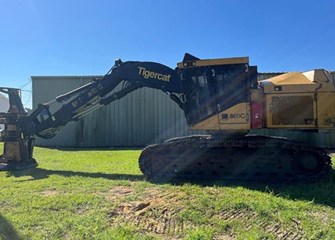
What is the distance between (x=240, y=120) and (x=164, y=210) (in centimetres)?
329

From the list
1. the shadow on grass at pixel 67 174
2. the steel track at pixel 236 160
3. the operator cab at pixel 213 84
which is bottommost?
the shadow on grass at pixel 67 174

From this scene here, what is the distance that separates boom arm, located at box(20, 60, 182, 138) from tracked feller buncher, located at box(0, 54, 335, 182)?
6 centimetres

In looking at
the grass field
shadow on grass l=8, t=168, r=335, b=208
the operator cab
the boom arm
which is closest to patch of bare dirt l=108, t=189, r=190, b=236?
the grass field

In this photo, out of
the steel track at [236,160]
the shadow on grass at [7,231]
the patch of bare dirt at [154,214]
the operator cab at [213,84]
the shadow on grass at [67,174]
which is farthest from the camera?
the shadow on grass at [67,174]

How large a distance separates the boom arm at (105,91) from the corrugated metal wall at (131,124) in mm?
9068

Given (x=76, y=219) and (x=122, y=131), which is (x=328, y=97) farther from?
(x=122, y=131)

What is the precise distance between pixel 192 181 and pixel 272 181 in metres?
1.79

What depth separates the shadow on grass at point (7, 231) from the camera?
14.7ft

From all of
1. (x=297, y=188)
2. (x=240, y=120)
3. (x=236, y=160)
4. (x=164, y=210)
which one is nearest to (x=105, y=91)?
(x=240, y=120)

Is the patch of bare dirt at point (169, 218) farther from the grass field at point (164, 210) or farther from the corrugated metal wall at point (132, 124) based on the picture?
the corrugated metal wall at point (132, 124)

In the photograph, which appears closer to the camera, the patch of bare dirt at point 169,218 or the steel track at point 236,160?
the patch of bare dirt at point 169,218

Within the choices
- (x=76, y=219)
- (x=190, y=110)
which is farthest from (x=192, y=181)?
(x=76, y=219)

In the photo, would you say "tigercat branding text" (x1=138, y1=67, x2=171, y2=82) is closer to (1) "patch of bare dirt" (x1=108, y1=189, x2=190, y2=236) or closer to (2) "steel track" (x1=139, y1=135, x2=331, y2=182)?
(2) "steel track" (x1=139, y1=135, x2=331, y2=182)

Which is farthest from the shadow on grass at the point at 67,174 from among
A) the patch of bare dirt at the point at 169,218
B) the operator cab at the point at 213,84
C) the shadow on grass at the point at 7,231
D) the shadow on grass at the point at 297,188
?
the shadow on grass at the point at 7,231
